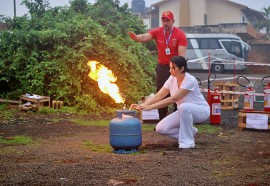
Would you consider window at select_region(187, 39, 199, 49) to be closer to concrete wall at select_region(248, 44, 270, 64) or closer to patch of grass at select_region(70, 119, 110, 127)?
concrete wall at select_region(248, 44, 270, 64)

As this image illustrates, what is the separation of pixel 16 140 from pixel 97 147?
1.57 metres

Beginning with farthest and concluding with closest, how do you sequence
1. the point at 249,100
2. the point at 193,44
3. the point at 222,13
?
1. the point at 222,13
2. the point at 193,44
3. the point at 249,100

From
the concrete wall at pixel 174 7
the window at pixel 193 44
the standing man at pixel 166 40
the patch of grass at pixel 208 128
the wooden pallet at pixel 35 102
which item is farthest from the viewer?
the concrete wall at pixel 174 7

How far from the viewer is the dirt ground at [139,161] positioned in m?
4.51

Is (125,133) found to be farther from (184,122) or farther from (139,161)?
(184,122)

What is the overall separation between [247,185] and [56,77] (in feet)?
28.9

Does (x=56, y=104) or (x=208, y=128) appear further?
(x=56, y=104)

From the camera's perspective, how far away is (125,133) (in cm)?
604

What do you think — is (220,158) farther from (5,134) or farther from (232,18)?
(232,18)

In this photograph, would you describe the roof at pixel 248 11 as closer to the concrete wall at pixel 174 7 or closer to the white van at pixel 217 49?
the concrete wall at pixel 174 7

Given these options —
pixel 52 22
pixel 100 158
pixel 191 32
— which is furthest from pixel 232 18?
pixel 100 158

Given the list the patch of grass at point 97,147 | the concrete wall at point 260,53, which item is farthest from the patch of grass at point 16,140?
the concrete wall at point 260,53

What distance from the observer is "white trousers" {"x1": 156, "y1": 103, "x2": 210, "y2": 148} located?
21.3 feet

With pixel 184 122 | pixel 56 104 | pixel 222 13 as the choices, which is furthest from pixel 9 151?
pixel 222 13
